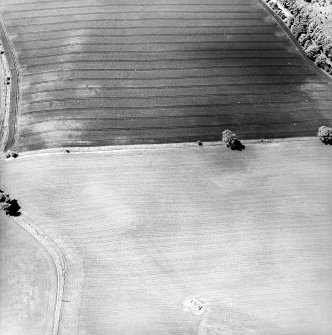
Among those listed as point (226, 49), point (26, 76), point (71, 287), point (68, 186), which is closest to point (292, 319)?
point (71, 287)

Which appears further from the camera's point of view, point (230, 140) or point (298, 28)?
point (298, 28)

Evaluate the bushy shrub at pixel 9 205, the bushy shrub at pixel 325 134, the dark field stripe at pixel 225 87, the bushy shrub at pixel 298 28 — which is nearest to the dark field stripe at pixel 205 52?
the bushy shrub at pixel 298 28

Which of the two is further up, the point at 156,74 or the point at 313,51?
the point at 313,51

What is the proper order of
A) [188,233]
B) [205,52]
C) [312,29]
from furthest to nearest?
1. [312,29]
2. [205,52]
3. [188,233]

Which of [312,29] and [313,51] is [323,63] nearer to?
[313,51]

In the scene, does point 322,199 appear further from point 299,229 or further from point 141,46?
point 141,46

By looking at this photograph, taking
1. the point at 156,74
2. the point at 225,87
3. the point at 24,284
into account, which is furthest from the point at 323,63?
the point at 24,284

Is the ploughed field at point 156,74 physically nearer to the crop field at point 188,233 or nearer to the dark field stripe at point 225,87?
the dark field stripe at point 225,87
